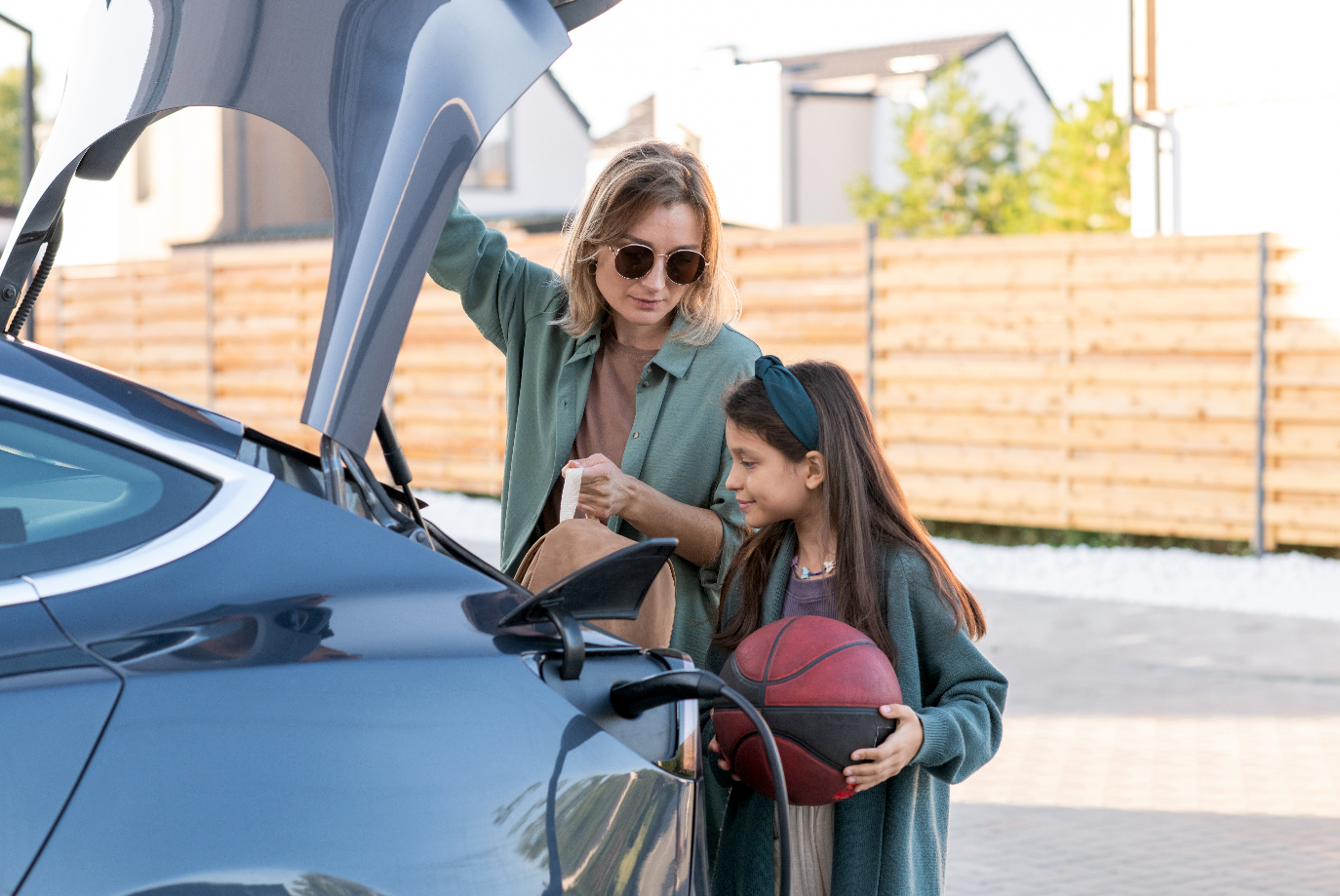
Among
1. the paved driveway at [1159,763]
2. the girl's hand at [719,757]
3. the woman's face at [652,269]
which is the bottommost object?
the paved driveway at [1159,763]

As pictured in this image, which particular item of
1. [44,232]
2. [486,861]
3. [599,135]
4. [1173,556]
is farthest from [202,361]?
[599,135]

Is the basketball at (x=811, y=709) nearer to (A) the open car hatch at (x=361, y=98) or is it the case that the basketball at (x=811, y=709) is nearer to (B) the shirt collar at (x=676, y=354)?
(B) the shirt collar at (x=676, y=354)

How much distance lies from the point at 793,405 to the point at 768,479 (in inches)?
5.3

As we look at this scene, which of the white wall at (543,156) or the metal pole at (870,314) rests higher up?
the white wall at (543,156)

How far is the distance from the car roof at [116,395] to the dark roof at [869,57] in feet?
150

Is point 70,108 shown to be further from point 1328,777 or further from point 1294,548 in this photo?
point 1294,548

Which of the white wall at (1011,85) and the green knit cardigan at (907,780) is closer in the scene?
the green knit cardigan at (907,780)

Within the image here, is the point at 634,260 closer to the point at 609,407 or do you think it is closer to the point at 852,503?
the point at 609,407

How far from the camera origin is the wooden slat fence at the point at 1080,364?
9.05m

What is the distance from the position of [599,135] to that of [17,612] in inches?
1807

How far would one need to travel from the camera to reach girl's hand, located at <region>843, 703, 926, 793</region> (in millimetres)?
2225

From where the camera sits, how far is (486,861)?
5.51 ft

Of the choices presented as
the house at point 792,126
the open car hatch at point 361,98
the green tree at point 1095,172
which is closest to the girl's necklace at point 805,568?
the open car hatch at point 361,98

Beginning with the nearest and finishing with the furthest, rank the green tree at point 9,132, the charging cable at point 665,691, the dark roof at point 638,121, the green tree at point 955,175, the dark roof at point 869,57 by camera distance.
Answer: the charging cable at point 665,691 < the green tree at point 955,175 < the dark roof at point 638,121 < the dark roof at point 869,57 < the green tree at point 9,132
